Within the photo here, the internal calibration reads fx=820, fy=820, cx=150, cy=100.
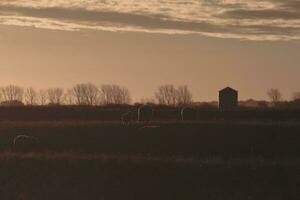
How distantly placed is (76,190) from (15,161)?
12.4 feet

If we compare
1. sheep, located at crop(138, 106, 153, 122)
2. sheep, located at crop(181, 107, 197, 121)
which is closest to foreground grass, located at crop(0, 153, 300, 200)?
sheep, located at crop(138, 106, 153, 122)

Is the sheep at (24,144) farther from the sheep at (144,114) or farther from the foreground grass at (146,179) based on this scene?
the sheep at (144,114)

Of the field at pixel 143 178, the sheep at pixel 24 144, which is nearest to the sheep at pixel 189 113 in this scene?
the sheep at pixel 24 144

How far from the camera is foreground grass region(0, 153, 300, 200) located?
87.4 feet

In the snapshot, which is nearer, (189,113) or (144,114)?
(144,114)

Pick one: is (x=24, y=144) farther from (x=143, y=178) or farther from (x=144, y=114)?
(x=144, y=114)

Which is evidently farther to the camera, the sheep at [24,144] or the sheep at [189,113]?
the sheep at [189,113]

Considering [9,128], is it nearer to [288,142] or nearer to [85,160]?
[288,142]

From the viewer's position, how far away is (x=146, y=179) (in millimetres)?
27766

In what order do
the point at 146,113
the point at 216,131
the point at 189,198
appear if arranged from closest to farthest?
the point at 189,198
the point at 216,131
the point at 146,113

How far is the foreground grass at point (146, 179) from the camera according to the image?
26.6 meters

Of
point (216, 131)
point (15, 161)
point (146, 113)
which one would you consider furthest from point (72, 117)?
point (15, 161)

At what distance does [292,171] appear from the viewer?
91.7 ft

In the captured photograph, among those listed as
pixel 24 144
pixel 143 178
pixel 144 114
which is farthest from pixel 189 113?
pixel 143 178
